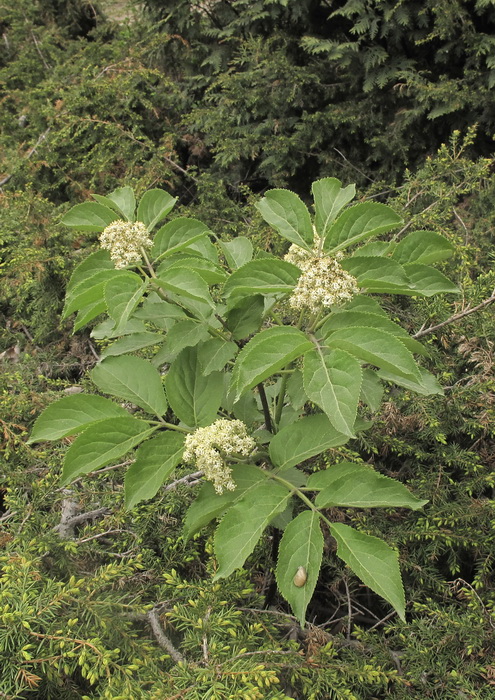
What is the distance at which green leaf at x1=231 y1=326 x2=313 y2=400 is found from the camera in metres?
1.02

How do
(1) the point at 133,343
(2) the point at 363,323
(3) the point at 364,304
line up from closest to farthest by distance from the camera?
(2) the point at 363,323 < (3) the point at 364,304 < (1) the point at 133,343

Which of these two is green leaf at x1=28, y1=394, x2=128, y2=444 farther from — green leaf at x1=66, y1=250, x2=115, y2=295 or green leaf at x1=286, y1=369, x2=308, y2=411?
green leaf at x1=286, y1=369, x2=308, y2=411

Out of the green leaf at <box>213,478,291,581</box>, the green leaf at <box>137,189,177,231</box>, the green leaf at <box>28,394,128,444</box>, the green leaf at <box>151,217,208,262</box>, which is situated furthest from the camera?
the green leaf at <box>137,189,177,231</box>

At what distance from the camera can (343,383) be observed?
1.03 meters

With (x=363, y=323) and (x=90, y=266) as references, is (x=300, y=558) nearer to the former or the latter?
(x=363, y=323)

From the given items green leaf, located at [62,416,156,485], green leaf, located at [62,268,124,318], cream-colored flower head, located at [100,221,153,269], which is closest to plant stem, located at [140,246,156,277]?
cream-colored flower head, located at [100,221,153,269]

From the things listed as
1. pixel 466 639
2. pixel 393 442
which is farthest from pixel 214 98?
pixel 466 639

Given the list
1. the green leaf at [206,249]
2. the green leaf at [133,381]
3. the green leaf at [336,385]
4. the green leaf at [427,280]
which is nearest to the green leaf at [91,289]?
the green leaf at [133,381]

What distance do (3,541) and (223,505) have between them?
787mm

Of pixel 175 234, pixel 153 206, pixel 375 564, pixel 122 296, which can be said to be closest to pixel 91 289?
pixel 122 296

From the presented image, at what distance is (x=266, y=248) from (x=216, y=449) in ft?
5.74

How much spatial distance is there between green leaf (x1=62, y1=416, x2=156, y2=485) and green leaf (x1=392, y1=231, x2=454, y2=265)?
0.73m

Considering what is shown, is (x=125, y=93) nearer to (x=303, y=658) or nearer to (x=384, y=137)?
(x=384, y=137)

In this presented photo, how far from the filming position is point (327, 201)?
1.30 metres
